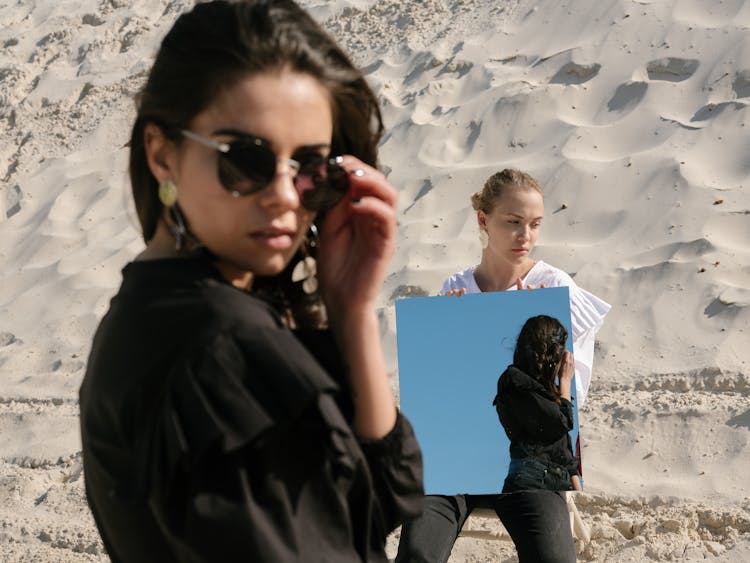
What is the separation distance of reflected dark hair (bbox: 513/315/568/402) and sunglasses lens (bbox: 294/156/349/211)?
6.68 ft

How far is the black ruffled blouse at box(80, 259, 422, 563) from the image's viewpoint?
96cm

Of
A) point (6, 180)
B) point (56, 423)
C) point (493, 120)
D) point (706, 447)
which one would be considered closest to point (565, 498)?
point (706, 447)

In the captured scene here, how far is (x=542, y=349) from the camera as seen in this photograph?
3.13m

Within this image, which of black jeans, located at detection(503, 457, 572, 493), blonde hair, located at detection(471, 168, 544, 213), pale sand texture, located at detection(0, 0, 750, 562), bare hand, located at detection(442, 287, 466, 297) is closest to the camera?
black jeans, located at detection(503, 457, 572, 493)

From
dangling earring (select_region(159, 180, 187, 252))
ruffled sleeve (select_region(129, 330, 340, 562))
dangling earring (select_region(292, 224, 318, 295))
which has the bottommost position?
ruffled sleeve (select_region(129, 330, 340, 562))

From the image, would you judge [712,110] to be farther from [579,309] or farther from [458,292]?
[458,292]

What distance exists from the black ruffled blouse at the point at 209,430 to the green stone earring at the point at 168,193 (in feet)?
0.28

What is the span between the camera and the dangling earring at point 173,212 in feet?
3.62

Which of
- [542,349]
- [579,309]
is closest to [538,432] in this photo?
[542,349]

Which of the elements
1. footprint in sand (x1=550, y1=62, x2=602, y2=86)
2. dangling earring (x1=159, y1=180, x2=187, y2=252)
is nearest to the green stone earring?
dangling earring (x1=159, y1=180, x2=187, y2=252)

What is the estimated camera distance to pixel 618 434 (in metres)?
3.81

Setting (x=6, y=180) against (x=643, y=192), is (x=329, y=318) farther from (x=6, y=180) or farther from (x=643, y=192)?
(x=6, y=180)

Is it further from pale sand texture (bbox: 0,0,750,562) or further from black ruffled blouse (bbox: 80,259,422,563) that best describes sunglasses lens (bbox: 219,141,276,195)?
pale sand texture (bbox: 0,0,750,562)

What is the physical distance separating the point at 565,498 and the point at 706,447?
84 cm
